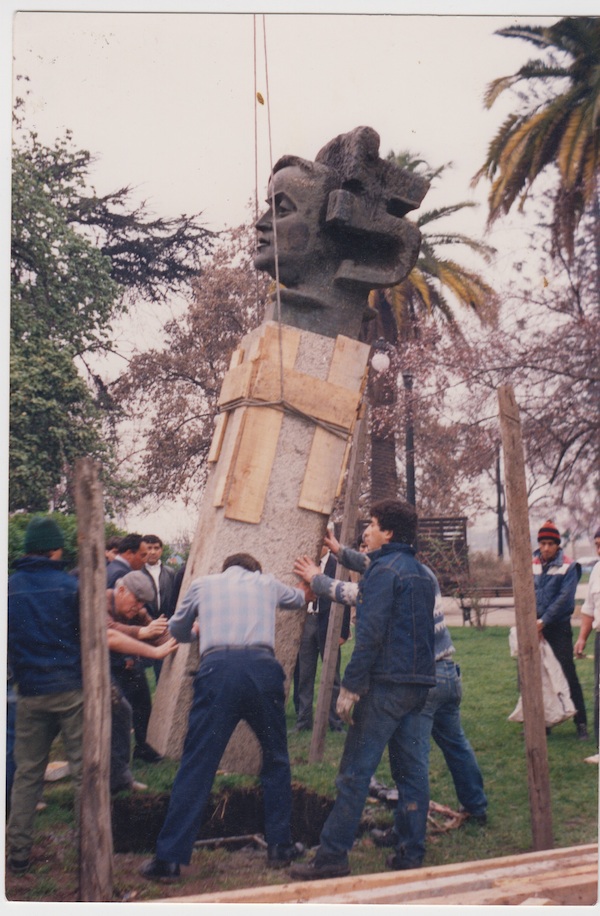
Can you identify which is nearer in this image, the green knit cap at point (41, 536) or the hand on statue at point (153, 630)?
the green knit cap at point (41, 536)

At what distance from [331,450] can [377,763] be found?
2043mm

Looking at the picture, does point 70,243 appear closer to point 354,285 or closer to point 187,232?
point 187,232

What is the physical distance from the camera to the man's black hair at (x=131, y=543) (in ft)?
21.6

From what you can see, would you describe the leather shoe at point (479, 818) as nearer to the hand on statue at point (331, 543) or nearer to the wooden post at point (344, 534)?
the wooden post at point (344, 534)

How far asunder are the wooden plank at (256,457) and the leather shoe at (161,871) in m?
2.06

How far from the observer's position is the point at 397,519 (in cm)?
518

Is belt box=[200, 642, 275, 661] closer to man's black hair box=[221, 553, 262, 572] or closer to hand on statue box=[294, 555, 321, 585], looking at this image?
man's black hair box=[221, 553, 262, 572]

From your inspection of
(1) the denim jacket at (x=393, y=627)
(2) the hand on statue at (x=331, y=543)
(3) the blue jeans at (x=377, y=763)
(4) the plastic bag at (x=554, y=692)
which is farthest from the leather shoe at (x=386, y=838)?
(4) the plastic bag at (x=554, y=692)

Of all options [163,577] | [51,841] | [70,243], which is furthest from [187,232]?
[51,841]

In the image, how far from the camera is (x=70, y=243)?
24.2 feet

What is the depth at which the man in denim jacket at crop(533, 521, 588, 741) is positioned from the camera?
7461 mm

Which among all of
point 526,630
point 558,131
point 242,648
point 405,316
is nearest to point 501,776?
point 526,630

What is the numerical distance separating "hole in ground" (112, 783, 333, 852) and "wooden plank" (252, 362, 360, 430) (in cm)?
240

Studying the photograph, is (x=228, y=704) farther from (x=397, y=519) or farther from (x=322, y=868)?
(x=397, y=519)
